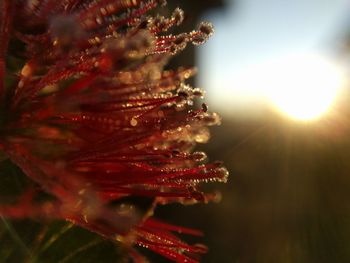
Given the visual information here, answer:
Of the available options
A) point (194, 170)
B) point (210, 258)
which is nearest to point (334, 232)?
point (210, 258)

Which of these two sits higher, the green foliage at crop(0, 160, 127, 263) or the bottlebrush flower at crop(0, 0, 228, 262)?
the bottlebrush flower at crop(0, 0, 228, 262)

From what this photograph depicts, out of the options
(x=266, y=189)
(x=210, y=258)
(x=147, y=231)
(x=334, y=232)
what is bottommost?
(x=147, y=231)

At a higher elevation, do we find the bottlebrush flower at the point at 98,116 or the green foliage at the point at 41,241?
the bottlebrush flower at the point at 98,116

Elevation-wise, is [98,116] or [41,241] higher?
[98,116]

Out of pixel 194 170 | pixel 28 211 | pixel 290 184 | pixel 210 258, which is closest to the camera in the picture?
pixel 28 211

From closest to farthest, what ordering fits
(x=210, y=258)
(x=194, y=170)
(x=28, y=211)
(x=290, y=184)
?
1. (x=28, y=211)
2. (x=194, y=170)
3. (x=210, y=258)
4. (x=290, y=184)

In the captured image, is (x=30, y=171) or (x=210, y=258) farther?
(x=210, y=258)

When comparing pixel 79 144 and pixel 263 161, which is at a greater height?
pixel 263 161

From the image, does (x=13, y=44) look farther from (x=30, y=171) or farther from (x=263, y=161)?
(x=263, y=161)
